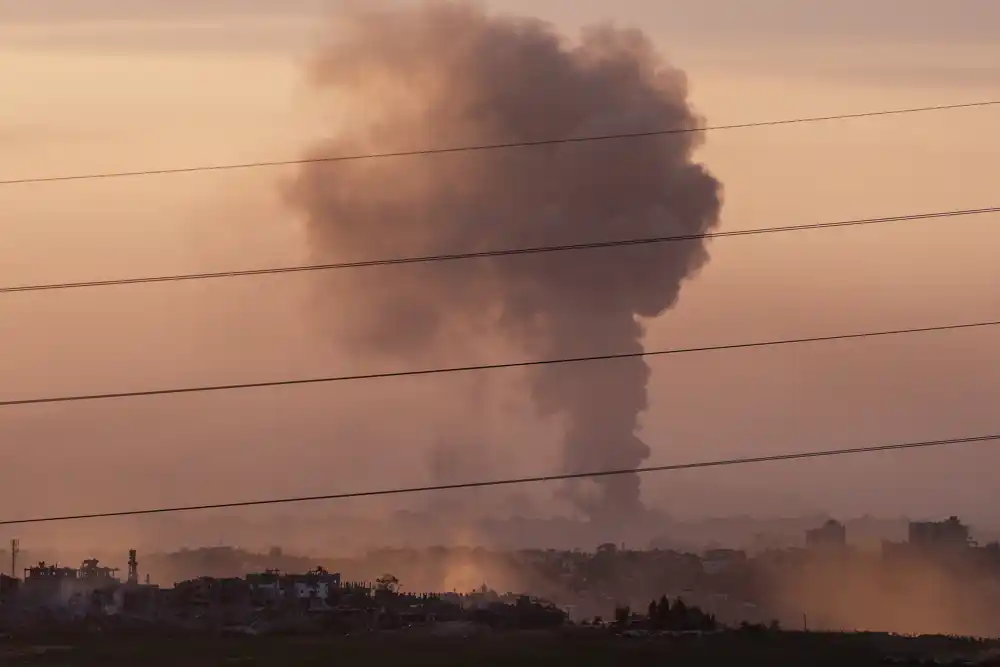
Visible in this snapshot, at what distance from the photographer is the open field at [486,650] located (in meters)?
53.1

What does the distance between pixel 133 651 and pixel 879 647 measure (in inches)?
1021

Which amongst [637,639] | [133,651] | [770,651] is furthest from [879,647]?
[133,651]

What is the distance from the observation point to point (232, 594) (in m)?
77.3

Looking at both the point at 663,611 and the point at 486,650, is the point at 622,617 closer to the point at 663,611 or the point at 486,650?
the point at 663,611

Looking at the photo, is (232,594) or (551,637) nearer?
(551,637)

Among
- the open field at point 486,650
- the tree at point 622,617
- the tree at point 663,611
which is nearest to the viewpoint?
the open field at point 486,650

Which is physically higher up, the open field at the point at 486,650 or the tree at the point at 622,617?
the tree at the point at 622,617

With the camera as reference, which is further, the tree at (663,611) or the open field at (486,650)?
the tree at (663,611)

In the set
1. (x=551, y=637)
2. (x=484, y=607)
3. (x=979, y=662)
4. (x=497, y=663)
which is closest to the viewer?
(x=979, y=662)

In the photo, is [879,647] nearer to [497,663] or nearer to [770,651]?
[770,651]

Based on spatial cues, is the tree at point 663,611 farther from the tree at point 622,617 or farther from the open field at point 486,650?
the open field at point 486,650

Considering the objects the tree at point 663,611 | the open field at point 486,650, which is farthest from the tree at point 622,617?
the open field at point 486,650

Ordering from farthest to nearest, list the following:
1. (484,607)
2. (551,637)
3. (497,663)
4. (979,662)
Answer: (484,607) → (551,637) → (497,663) → (979,662)

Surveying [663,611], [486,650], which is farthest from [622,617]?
[486,650]
